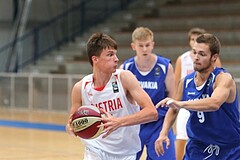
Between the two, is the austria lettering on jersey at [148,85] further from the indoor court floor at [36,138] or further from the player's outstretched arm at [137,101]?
the indoor court floor at [36,138]

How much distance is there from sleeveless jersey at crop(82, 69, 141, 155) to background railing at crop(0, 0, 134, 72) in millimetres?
14402

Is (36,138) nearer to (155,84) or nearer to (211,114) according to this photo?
(155,84)

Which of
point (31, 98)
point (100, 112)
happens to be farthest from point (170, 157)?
point (31, 98)

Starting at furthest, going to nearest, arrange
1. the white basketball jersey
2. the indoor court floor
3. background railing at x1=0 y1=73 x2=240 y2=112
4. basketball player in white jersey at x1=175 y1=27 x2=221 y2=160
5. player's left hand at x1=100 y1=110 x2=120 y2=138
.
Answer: background railing at x1=0 y1=73 x2=240 y2=112 → the indoor court floor → the white basketball jersey → basketball player in white jersey at x1=175 y1=27 x2=221 y2=160 → player's left hand at x1=100 y1=110 x2=120 y2=138

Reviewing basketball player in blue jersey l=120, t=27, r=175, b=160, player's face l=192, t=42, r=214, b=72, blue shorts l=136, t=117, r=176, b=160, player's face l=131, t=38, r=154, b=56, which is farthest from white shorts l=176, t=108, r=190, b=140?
player's face l=192, t=42, r=214, b=72

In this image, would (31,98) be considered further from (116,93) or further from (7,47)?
(116,93)

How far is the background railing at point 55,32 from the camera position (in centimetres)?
2002

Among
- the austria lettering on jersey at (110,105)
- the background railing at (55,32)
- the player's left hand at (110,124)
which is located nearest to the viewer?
the player's left hand at (110,124)

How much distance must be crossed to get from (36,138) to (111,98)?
23.2 feet

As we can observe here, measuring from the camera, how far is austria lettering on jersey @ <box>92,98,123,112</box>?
16.9ft

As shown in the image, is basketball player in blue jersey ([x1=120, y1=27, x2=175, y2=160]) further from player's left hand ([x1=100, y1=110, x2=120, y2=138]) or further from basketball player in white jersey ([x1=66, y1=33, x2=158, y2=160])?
player's left hand ([x1=100, y1=110, x2=120, y2=138])

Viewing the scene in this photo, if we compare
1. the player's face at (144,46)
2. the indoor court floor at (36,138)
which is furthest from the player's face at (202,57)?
the indoor court floor at (36,138)

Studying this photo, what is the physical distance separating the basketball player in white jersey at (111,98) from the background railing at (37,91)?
36.4 ft

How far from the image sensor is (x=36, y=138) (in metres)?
12.0
